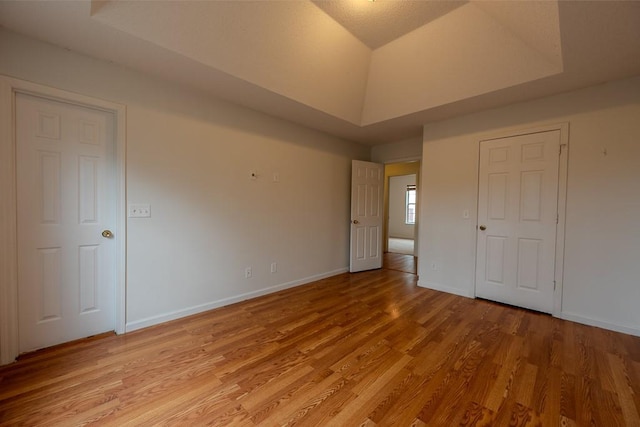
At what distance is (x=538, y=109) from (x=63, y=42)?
4.68m

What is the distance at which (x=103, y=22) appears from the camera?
69.6 inches

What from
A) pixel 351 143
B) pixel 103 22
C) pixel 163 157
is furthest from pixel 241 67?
pixel 351 143

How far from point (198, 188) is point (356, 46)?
242 centimetres

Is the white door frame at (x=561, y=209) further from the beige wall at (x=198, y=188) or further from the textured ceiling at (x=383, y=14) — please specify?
the beige wall at (x=198, y=188)

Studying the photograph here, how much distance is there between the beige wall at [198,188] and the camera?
229 cm

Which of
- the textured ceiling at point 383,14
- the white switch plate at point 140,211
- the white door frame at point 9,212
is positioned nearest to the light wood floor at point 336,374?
the white door frame at point 9,212

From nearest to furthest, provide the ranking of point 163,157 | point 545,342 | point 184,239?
1. point 545,342
2. point 163,157
3. point 184,239

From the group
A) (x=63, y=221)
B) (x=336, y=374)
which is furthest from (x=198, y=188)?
(x=336, y=374)

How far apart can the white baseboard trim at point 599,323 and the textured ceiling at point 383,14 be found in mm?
3383

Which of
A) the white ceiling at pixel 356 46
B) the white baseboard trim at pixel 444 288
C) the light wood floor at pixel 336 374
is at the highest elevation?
the white ceiling at pixel 356 46

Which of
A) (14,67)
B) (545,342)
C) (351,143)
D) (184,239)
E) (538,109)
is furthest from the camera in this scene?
(351,143)

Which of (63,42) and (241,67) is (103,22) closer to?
(63,42)

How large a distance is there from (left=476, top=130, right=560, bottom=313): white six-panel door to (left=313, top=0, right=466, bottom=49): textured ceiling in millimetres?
1715

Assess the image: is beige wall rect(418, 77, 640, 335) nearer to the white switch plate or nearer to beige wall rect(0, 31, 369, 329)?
beige wall rect(0, 31, 369, 329)
